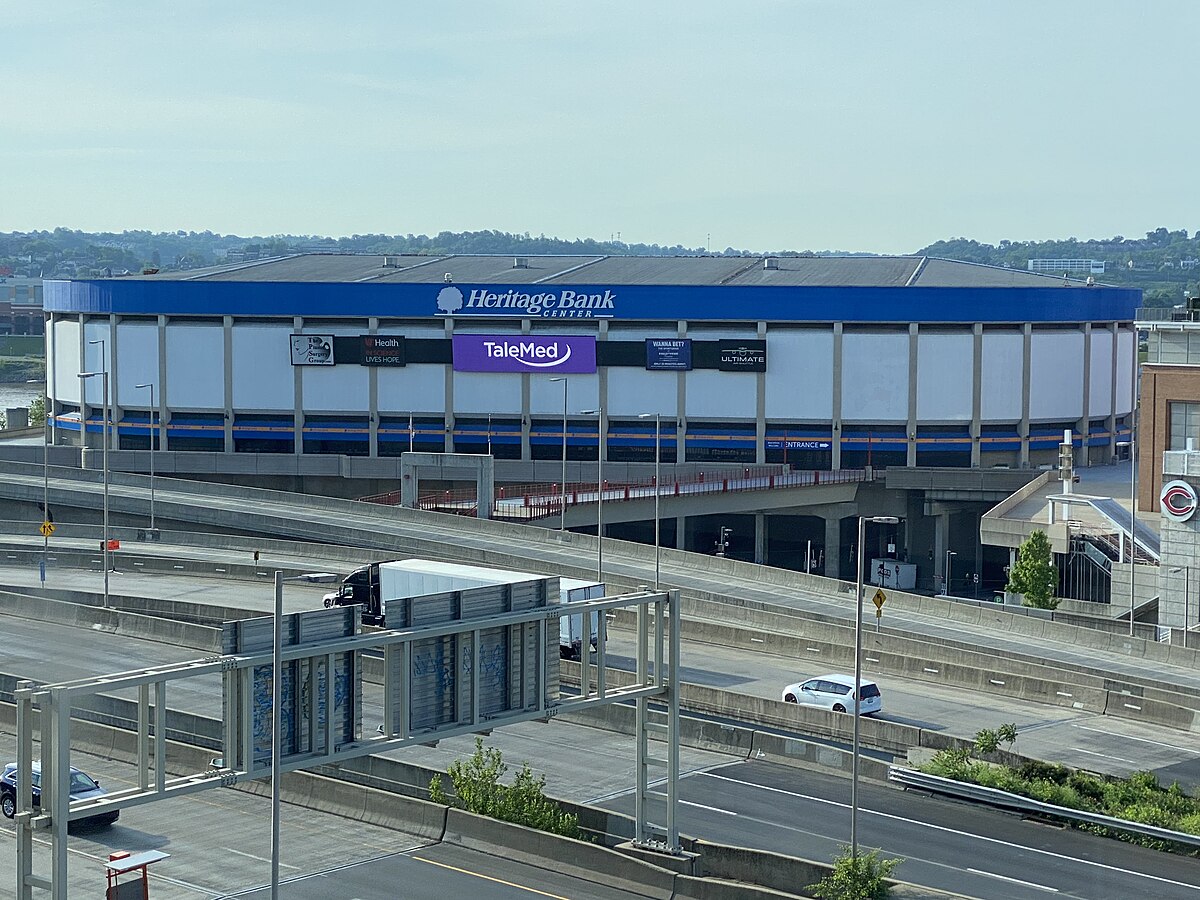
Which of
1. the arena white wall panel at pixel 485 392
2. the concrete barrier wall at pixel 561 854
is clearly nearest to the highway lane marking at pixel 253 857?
the concrete barrier wall at pixel 561 854

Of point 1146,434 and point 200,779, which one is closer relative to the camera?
point 200,779

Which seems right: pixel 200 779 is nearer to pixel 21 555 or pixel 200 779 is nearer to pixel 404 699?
pixel 404 699

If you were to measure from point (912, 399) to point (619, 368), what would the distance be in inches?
742

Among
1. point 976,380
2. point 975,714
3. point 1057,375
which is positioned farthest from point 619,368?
point 975,714

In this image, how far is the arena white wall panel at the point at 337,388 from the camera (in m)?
114

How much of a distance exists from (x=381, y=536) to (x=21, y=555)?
17.0m

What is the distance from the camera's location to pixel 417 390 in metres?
113

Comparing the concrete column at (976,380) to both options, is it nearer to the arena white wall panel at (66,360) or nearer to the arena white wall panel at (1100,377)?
the arena white wall panel at (1100,377)

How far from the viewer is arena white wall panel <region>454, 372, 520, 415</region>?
11188cm

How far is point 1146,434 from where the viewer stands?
83.0 meters

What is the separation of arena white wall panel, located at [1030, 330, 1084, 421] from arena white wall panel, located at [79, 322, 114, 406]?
62.3 m

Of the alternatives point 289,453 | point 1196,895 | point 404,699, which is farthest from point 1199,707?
point 289,453

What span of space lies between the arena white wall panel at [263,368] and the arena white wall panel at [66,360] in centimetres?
1376

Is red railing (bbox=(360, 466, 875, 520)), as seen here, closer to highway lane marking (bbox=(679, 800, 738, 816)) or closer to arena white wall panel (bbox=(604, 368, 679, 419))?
arena white wall panel (bbox=(604, 368, 679, 419))
